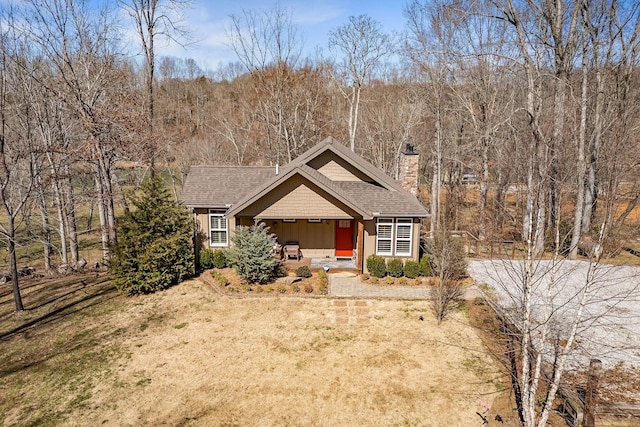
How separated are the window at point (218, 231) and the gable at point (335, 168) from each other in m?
5.10

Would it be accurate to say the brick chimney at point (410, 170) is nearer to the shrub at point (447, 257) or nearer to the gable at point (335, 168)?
the gable at point (335, 168)

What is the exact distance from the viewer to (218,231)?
60.1ft

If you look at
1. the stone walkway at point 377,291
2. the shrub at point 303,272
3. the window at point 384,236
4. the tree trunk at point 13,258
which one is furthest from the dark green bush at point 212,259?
the window at point 384,236

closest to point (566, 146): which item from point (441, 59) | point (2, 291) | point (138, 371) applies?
point (441, 59)

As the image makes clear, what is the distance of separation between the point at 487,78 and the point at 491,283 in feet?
50.7

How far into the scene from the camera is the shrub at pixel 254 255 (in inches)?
611

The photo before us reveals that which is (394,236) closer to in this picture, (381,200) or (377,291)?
(381,200)

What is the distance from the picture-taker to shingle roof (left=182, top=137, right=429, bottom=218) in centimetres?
1623

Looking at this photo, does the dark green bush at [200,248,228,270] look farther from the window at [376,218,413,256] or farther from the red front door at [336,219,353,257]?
the window at [376,218,413,256]

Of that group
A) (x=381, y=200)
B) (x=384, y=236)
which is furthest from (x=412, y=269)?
(x=381, y=200)

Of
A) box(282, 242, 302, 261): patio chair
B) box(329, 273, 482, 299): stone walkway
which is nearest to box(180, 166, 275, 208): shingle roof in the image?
box(282, 242, 302, 261): patio chair

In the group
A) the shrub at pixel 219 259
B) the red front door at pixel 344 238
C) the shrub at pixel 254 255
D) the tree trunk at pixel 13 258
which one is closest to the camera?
the tree trunk at pixel 13 258

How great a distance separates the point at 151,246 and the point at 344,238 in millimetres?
8858

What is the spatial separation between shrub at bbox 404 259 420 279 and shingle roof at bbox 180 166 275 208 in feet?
25.0
